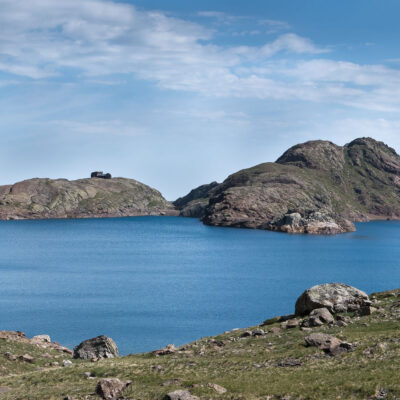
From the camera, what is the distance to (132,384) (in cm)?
3106

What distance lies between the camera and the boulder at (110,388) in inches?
1150

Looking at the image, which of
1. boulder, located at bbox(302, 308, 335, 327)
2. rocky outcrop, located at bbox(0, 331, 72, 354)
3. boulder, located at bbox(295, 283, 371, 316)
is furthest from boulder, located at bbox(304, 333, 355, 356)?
rocky outcrop, located at bbox(0, 331, 72, 354)

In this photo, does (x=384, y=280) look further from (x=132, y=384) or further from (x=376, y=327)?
(x=132, y=384)

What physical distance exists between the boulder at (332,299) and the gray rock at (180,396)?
21.9 m

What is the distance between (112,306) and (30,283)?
3762 cm

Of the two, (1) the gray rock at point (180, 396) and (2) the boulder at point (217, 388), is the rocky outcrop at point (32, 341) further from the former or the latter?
(2) the boulder at point (217, 388)

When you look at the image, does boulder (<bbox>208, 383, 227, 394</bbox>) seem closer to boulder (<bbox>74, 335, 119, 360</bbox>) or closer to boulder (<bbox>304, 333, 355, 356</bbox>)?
boulder (<bbox>304, 333, 355, 356</bbox>)

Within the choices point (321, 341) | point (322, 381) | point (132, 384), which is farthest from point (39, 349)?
point (322, 381)

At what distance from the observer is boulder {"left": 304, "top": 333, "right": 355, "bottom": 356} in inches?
1319

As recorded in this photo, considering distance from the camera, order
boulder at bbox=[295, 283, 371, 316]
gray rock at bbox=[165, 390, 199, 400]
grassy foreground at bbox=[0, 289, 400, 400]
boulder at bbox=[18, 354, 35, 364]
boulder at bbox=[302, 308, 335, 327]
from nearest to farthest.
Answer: gray rock at bbox=[165, 390, 199, 400]
grassy foreground at bbox=[0, 289, 400, 400]
boulder at bbox=[302, 308, 335, 327]
boulder at bbox=[18, 354, 35, 364]
boulder at bbox=[295, 283, 371, 316]

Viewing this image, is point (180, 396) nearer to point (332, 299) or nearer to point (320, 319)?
point (320, 319)

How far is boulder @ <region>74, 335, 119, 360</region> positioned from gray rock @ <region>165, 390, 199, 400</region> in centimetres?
2374

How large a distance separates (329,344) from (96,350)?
24.6 meters

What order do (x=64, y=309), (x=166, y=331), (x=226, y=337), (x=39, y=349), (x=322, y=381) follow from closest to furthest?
(x=322, y=381), (x=226, y=337), (x=39, y=349), (x=166, y=331), (x=64, y=309)
